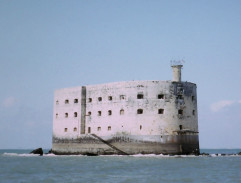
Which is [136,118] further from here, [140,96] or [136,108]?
[140,96]

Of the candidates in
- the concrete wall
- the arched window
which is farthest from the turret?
the arched window

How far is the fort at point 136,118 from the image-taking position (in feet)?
129

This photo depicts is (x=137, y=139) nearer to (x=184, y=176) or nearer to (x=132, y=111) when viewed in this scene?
(x=132, y=111)

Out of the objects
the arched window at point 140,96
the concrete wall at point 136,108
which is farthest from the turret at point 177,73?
the arched window at point 140,96

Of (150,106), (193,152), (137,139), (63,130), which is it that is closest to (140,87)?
(150,106)

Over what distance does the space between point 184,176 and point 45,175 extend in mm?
8632

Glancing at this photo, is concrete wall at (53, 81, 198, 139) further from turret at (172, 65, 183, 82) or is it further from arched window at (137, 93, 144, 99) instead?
turret at (172, 65, 183, 82)

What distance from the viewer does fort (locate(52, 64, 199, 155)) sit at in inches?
1543

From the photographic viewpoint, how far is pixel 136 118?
131 ft

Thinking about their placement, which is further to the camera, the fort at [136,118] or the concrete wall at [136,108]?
the concrete wall at [136,108]

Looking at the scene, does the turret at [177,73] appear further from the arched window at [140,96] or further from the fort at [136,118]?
the arched window at [140,96]

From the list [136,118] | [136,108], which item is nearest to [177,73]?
[136,108]

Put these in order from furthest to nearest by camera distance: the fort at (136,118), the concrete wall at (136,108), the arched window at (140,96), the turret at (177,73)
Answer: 1. the turret at (177,73)
2. the arched window at (140,96)
3. the concrete wall at (136,108)
4. the fort at (136,118)

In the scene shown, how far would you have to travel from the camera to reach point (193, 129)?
4109 cm
